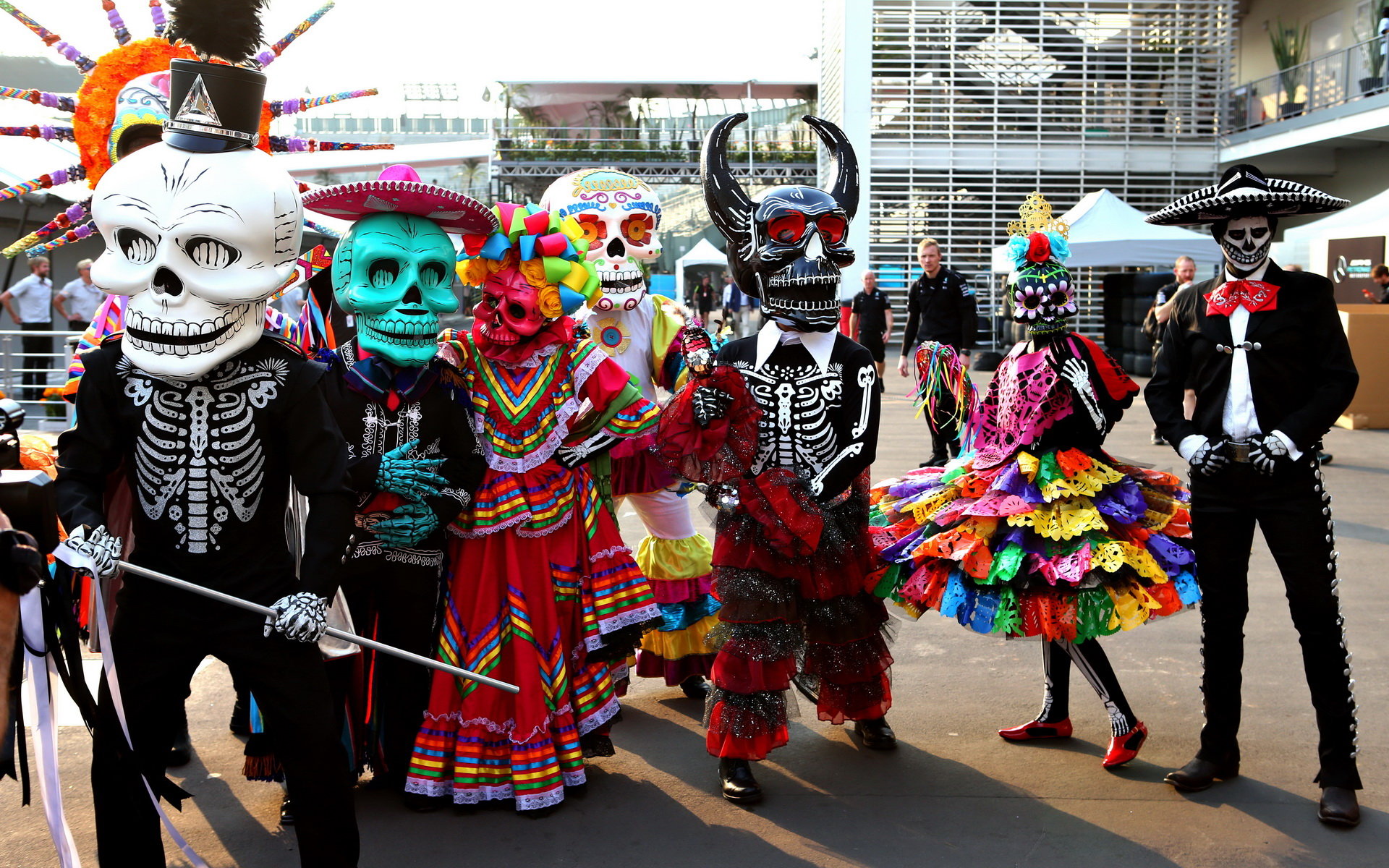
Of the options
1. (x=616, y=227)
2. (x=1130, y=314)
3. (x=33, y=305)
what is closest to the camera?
(x=616, y=227)

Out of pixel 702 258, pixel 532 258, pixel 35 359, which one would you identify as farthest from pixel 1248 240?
pixel 702 258

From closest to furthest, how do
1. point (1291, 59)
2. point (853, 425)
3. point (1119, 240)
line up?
point (853, 425) → point (1119, 240) → point (1291, 59)

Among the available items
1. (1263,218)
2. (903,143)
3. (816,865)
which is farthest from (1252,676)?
(903,143)

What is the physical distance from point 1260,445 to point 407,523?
263 centimetres

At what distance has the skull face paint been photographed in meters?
4.11

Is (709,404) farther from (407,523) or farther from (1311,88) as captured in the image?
(1311,88)

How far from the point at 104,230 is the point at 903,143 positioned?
22000 mm

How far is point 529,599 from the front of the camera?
12.6 ft

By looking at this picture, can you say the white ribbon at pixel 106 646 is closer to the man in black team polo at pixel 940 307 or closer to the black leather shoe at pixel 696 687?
the black leather shoe at pixel 696 687

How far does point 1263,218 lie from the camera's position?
12.5 feet

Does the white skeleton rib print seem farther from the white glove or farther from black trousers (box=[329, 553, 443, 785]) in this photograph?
black trousers (box=[329, 553, 443, 785])

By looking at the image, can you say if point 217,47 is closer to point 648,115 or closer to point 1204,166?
point 1204,166

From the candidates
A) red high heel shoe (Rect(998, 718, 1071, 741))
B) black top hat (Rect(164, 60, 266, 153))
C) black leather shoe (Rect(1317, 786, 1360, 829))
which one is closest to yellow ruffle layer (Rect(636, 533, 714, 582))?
red high heel shoe (Rect(998, 718, 1071, 741))

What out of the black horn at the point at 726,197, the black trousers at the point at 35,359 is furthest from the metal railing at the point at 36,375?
the black horn at the point at 726,197
